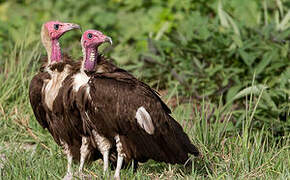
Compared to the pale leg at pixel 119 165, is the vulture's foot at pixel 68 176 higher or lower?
lower

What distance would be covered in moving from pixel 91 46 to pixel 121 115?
0.59 meters

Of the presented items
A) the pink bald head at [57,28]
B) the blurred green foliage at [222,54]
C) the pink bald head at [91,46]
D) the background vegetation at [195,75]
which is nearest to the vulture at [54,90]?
the pink bald head at [57,28]

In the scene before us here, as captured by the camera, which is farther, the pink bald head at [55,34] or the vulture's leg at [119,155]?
the pink bald head at [55,34]

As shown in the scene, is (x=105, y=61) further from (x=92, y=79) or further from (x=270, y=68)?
(x=270, y=68)

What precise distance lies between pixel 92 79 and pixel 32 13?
6.22 m

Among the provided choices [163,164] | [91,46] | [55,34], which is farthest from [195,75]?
[91,46]

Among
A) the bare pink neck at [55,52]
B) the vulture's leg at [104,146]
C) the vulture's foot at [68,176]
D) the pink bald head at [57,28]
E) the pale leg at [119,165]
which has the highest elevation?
the pink bald head at [57,28]

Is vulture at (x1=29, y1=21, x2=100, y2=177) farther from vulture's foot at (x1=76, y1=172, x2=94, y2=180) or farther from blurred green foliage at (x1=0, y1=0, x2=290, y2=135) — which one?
blurred green foliage at (x1=0, y1=0, x2=290, y2=135)

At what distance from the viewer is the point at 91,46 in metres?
4.99

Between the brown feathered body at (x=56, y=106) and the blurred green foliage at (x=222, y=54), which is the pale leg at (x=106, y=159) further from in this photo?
the blurred green foliage at (x=222, y=54)

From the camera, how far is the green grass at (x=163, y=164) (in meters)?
5.11

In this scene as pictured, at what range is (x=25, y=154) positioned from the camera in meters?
5.68

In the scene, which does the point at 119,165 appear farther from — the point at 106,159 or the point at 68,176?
the point at 68,176

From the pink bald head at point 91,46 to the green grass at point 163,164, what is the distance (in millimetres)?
809
